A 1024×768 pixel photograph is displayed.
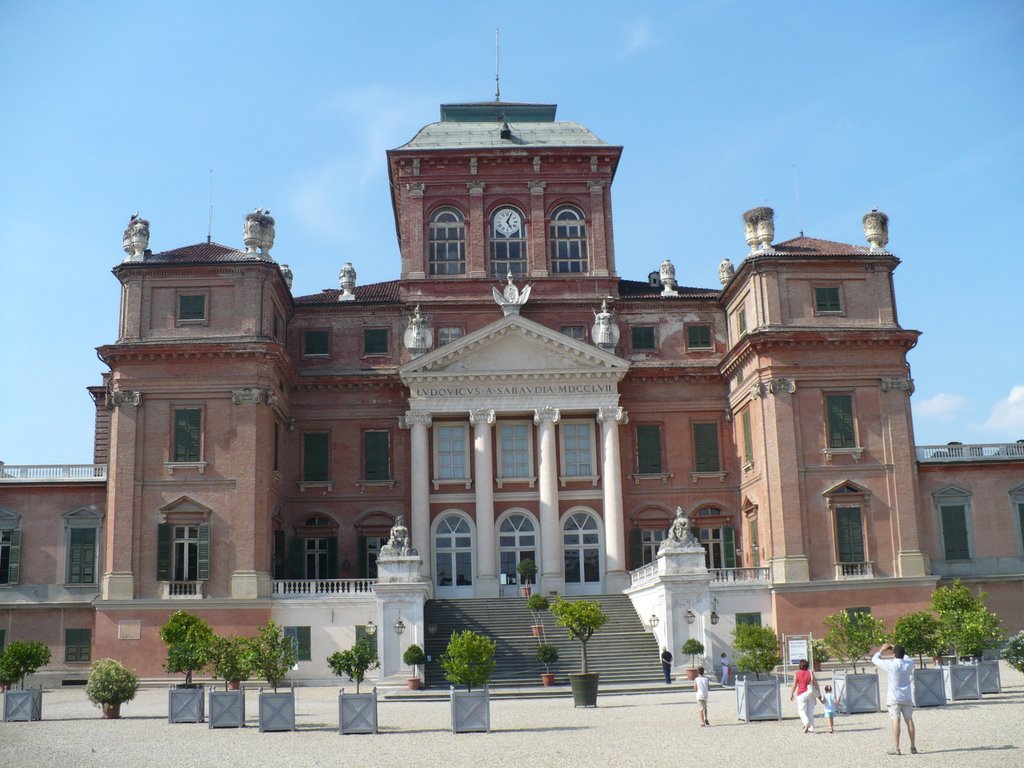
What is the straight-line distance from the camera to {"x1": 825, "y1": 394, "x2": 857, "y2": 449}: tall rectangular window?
42438 millimetres

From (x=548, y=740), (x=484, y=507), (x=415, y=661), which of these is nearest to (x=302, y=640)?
(x=415, y=661)

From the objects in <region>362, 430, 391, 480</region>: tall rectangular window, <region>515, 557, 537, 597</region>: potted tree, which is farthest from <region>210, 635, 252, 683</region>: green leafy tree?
<region>362, 430, 391, 480</region>: tall rectangular window

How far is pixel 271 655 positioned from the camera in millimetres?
28703

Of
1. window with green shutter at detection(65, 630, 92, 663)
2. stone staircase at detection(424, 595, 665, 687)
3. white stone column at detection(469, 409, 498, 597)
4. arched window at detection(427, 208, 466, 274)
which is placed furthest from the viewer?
arched window at detection(427, 208, 466, 274)

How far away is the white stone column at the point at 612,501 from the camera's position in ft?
145

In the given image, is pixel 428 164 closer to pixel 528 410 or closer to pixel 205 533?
pixel 528 410

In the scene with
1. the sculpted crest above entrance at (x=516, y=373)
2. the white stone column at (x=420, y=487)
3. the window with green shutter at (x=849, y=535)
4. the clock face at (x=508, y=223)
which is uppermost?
the clock face at (x=508, y=223)

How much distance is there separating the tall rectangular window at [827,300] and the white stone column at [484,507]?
13.4 m

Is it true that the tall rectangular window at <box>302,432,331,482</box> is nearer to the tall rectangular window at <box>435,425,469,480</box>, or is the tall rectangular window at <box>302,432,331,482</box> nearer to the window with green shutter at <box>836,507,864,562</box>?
the tall rectangular window at <box>435,425,469,480</box>

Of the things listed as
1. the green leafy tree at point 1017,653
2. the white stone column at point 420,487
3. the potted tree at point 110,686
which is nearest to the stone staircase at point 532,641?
the white stone column at point 420,487

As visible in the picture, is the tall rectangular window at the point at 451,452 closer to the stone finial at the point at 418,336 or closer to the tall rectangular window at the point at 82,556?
the stone finial at the point at 418,336

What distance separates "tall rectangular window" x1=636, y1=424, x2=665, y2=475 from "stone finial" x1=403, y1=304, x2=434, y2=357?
955cm

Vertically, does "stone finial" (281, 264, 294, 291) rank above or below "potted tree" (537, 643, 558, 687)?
above

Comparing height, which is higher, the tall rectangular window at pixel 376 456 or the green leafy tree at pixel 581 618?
the tall rectangular window at pixel 376 456
